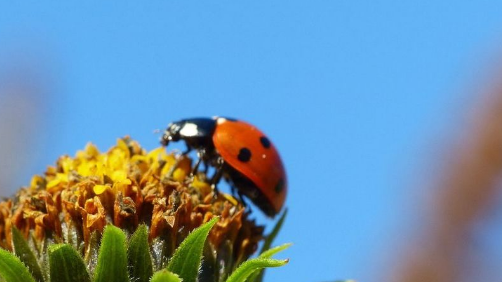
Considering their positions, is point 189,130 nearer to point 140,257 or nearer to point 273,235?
point 273,235

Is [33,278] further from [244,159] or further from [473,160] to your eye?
[473,160]

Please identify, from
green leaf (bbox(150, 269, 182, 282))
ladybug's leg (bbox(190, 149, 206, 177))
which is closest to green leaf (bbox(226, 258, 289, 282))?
green leaf (bbox(150, 269, 182, 282))

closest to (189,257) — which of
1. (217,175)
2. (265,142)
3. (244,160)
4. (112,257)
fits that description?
(112,257)

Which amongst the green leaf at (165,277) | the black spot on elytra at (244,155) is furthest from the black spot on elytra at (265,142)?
the green leaf at (165,277)

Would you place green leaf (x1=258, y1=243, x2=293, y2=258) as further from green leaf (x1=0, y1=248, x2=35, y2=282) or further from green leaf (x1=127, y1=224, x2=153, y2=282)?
green leaf (x1=0, y1=248, x2=35, y2=282)

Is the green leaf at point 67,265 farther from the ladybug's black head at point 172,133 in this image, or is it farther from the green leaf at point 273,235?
the ladybug's black head at point 172,133

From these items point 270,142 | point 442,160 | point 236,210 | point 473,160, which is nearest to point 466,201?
point 473,160
